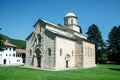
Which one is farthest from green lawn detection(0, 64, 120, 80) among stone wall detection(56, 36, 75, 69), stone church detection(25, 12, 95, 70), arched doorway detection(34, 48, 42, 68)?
arched doorway detection(34, 48, 42, 68)

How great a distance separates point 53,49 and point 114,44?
40308 millimetres

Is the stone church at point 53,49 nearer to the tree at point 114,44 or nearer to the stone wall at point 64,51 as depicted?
the stone wall at point 64,51

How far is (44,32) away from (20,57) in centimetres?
3157

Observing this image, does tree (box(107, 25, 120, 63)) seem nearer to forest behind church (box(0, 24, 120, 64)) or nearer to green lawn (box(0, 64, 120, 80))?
forest behind church (box(0, 24, 120, 64))

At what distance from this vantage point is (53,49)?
1195 inches

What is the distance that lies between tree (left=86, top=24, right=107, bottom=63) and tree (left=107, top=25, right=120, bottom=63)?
375 centimetres

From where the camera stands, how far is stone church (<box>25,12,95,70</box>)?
3058cm

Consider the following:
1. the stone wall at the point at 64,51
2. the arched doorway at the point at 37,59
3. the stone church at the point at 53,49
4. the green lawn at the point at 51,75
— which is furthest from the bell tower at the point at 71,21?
the green lawn at the point at 51,75

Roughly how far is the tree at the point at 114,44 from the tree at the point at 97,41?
3.75 meters

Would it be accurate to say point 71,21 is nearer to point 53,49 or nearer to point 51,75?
point 53,49

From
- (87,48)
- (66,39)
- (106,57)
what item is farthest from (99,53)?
(66,39)

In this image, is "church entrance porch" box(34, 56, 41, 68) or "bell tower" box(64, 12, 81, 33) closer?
"church entrance porch" box(34, 56, 41, 68)

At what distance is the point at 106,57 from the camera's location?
58.8m

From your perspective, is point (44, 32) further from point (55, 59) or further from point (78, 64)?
point (78, 64)
